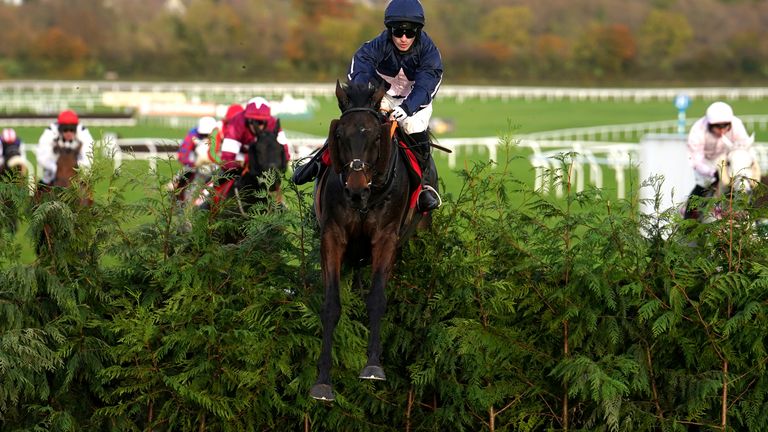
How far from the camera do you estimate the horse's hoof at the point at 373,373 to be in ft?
19.8

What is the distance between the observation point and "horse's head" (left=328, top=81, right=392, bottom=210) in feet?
19.7

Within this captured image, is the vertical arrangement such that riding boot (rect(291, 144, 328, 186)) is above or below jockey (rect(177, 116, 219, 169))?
below

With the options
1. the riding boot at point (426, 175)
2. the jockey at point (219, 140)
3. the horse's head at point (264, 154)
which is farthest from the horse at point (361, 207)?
the jockey at point (219, 140)

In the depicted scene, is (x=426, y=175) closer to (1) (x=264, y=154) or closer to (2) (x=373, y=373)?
(2) (x=373, y=373)

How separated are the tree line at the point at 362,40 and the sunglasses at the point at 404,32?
150 ft

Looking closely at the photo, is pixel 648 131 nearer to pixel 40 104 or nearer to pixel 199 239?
pixel 40 104

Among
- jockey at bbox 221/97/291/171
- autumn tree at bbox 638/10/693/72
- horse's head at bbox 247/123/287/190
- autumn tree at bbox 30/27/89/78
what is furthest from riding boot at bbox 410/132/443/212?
autumn tree at bbox 638/10/693/72

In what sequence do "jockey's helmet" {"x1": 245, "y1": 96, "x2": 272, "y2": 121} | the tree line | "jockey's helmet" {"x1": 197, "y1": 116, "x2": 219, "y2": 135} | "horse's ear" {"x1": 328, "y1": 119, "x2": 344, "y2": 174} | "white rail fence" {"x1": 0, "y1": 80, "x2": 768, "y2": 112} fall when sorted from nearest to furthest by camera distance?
"horse's ear" {"x1": 328, "y1": 119, "x2": 344, "y2": 174}, "jockey's helmet" {"x1": 245, "y1": 96, "x2": 272, "y2": 121}, "jockey's helmet" {"x1": 197, "y1": 116, "x2": 219, "y2": 135}, "white rail fence" {"x1": 0, "y1": 80, "x2": 768, "y2": 112}, the tree line

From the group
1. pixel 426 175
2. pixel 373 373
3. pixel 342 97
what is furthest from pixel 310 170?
pixel 373 373

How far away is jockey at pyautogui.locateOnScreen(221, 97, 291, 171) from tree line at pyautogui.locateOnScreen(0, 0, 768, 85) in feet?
138

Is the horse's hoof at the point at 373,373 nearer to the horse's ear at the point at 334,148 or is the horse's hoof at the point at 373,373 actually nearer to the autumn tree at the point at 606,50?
the horse's ear at the point at 334,148

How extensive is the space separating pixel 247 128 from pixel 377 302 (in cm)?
451

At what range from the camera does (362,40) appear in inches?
2254

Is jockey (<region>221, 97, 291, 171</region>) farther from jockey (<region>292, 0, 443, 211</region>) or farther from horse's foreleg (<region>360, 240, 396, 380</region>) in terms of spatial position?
horse's foreleg (<region>360, 240, 396, 380</region>)
